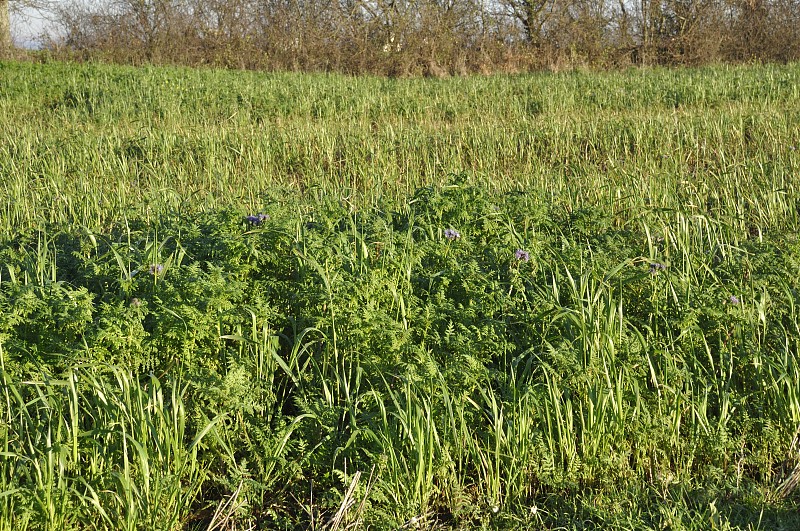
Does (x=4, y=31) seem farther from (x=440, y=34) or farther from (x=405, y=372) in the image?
(x=405, y=372)

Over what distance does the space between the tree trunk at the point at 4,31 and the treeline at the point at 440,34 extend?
1.60 metres

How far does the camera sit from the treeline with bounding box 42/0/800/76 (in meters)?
18.0

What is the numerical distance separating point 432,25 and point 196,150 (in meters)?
12.9

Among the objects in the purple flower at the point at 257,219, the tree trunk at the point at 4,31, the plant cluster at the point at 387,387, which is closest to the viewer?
the plant cluster at the point at 387,387

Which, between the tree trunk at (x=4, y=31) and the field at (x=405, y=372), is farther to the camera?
the tree trunk at (x=4, y=31)

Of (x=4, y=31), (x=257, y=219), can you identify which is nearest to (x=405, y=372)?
(x=257, y=219)

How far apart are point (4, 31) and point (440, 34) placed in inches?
427

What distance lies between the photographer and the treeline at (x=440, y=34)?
18.0m

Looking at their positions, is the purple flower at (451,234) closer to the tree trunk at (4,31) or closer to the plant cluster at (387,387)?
the plant cluster at (387,387)

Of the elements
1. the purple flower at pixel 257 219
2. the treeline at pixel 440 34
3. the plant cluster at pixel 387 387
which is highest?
the treeline at pixel 440 34

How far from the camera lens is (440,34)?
59.9ft

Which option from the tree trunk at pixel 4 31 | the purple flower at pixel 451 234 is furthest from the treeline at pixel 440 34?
the purple flower at pixel 451 234

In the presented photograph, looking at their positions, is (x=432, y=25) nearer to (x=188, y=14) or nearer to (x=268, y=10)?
(x=268, y=10)

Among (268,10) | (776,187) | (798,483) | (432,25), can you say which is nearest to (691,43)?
(432,25)
